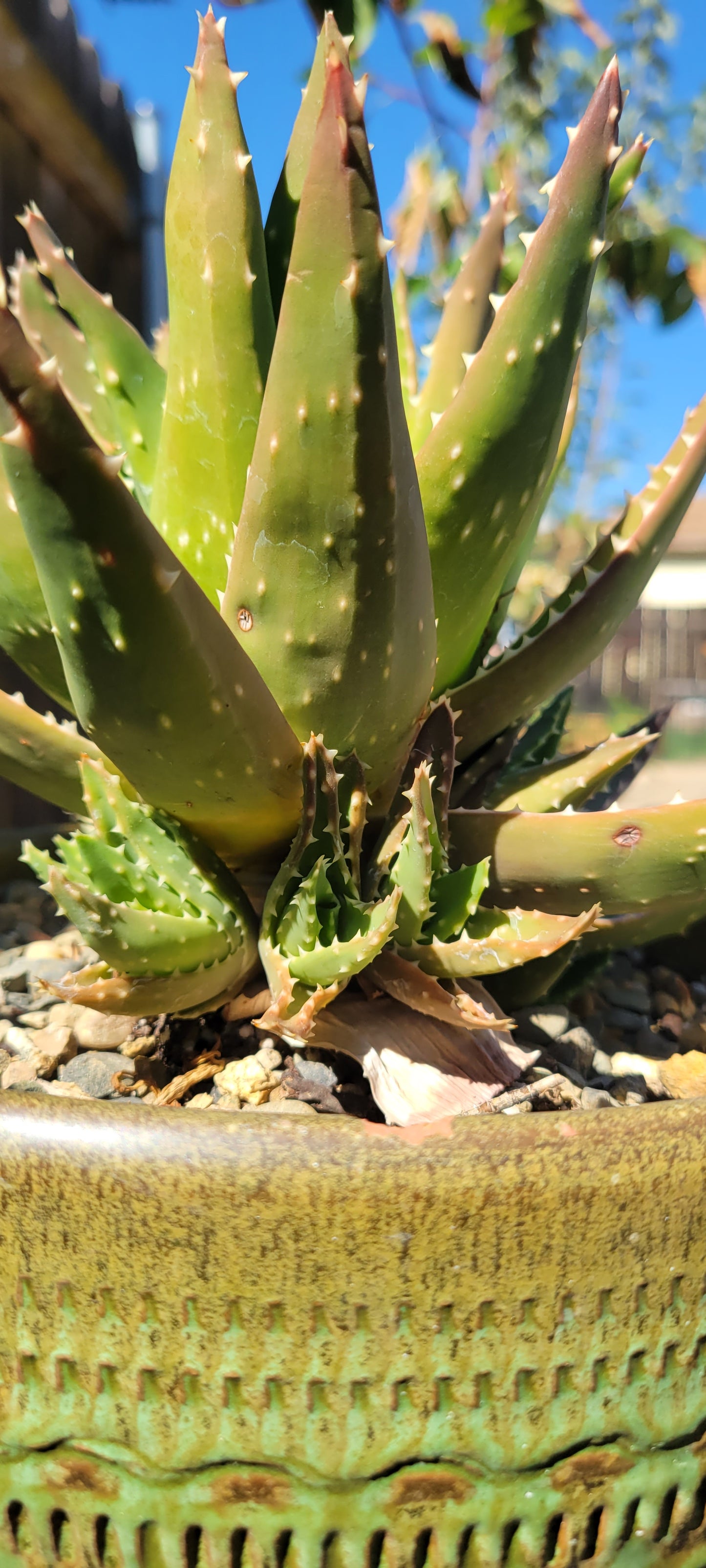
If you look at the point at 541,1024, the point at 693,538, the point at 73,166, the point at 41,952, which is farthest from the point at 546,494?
the point at 693,538

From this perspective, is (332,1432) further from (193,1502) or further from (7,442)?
(7,442)

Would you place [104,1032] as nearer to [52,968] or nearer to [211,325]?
[52,968]

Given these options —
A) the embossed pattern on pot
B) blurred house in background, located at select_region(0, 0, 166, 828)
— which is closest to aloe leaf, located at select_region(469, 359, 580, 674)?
the embossed pattern on pot

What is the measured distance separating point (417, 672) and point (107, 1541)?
0.45 meters

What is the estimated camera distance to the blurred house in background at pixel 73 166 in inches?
57.2

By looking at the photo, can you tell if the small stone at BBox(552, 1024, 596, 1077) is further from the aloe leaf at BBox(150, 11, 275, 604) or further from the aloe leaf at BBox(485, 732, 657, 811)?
the aloe leaf at BBox(150, 11, 275, 604)

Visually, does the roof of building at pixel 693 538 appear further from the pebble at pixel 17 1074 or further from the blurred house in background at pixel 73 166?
the pebble at pixel 17 1074

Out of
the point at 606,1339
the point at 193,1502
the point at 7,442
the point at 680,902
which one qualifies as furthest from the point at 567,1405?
the point at 7,442

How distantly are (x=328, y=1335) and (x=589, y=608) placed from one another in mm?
521

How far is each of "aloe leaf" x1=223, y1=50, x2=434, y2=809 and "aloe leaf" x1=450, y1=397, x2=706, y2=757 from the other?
140mm

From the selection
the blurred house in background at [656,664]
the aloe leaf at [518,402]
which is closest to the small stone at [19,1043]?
the aloe leaf at [518,402]

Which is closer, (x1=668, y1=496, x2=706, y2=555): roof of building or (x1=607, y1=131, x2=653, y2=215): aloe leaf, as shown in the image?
(x1=607, y1=131, x2=653, y2=215): aloe leaf

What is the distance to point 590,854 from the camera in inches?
25.3

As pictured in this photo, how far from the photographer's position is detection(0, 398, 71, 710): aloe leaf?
669 mm
